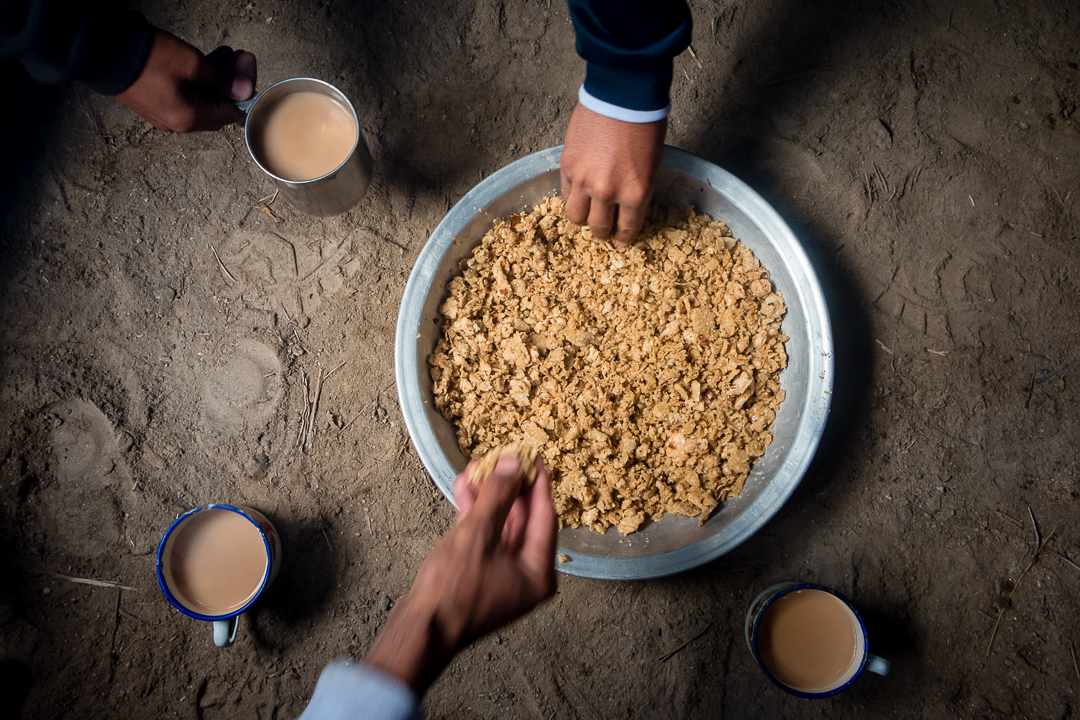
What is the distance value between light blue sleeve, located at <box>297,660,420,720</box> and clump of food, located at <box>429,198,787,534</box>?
59 centimetres

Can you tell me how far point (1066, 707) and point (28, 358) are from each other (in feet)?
8.96

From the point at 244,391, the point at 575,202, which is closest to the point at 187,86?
the point at 244,391

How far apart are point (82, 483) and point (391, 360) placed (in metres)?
0.84

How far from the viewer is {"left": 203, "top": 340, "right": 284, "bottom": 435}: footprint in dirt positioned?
1.46 metres

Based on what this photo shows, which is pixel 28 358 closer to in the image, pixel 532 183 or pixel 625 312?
pixel 532 183

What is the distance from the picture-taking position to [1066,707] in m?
1.39

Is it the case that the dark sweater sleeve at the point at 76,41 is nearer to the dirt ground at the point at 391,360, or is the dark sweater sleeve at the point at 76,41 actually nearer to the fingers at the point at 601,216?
the dirt ground at the point at 391,360

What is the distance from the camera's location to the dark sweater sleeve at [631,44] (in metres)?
0.87

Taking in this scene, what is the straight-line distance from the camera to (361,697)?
614 millimetres

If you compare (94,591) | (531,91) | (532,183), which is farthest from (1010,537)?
(94,591)

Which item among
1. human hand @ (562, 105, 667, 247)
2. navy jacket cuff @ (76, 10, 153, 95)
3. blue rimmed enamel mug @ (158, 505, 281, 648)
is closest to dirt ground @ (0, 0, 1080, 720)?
blue rimmed enamel mug @ (158, 505, 281, 648)

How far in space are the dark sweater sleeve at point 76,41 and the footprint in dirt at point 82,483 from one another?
2.66 feet

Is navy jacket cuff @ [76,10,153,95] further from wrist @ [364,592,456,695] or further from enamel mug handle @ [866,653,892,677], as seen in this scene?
enamel mug handle @ [866,653,892,677]

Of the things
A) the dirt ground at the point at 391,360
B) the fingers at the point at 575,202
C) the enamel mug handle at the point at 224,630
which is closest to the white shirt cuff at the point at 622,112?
the fingers at the point at 575,202
